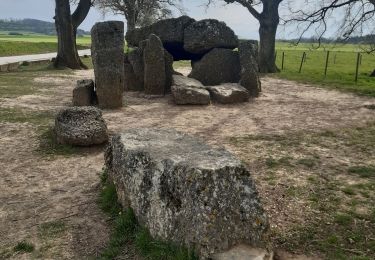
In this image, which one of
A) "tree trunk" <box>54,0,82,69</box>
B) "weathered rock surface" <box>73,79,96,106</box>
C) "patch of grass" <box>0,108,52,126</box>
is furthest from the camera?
"tree trunk" <box>54,0,82,69</box>

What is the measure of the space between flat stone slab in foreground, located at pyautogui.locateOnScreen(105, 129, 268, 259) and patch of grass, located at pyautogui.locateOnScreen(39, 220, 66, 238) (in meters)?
1.01

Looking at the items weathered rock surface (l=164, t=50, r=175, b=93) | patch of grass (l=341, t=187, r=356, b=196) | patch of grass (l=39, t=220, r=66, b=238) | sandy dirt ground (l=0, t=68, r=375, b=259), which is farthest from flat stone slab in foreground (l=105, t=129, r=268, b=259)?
weathered rock surface (l=164, t=50, r=175, b=93)

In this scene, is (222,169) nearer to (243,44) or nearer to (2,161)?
(2,161)

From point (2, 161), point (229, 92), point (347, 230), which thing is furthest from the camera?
point (229, 92)

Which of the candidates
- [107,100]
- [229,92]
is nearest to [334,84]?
[229,92]

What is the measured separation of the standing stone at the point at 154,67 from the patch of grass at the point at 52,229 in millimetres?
9976

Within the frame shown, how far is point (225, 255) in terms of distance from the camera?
14.0ft

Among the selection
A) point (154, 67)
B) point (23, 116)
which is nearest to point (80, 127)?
point (23, 116)

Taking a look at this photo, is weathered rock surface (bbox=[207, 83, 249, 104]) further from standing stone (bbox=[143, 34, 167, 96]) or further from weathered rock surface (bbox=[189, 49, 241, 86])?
weathered rock surface (bbox=[189, 49, 241, 86])

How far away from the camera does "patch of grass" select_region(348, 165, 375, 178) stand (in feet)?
24.1

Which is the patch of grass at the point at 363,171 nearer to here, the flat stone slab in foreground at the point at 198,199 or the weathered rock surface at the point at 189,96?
the flat stone slab in foreground at the point at 198,199

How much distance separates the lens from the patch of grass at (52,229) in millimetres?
5355

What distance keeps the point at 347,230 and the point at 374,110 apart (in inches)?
347

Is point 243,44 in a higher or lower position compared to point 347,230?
higher
